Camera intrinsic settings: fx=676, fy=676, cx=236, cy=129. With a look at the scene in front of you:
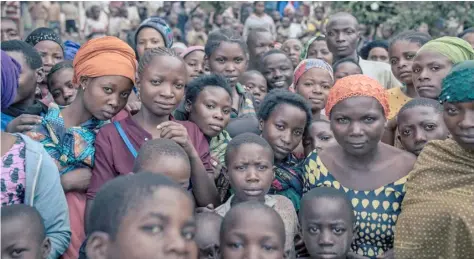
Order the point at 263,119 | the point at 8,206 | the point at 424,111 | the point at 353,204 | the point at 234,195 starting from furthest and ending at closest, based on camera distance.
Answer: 1. the point at 263,119
2. the point at 424,111
3. the point at 234,195
4. the point at 353,204
5. the point at 8,206

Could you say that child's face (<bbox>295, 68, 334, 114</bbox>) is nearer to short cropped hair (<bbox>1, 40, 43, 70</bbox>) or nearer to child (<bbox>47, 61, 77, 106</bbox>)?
child (<bbox>47, 61, 77, 106</bbox>)

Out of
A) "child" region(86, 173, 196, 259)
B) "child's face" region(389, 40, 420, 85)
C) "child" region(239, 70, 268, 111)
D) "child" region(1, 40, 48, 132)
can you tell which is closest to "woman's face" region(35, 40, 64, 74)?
"child" region(1, 40, 48, 132)

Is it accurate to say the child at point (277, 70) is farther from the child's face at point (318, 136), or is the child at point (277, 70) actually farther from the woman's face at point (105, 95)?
the woman's face at point (105, 95)

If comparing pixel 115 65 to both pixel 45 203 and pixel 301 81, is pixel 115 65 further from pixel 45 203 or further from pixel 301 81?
pixel 301 81

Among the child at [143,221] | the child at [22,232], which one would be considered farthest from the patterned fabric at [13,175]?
the child at [143,221]

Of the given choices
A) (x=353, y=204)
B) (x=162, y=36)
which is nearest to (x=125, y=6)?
(x=162, y=36)

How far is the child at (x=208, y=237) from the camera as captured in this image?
3.60 m

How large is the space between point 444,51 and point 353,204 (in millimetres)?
1726

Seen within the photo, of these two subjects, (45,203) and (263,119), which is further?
(263,119)

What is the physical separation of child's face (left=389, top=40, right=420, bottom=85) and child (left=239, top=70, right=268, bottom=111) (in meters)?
1.21

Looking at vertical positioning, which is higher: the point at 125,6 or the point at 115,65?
the point at 115,65

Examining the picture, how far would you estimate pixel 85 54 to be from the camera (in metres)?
4.23

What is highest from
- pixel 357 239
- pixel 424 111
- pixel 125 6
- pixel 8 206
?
pixel 424 111

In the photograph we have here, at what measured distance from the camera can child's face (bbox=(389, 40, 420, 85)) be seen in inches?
234
